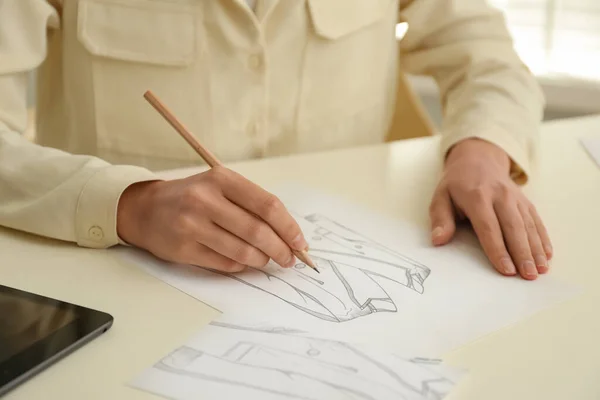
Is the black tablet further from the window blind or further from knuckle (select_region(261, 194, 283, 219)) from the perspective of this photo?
the window blind

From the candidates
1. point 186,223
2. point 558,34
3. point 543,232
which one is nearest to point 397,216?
point 543,232

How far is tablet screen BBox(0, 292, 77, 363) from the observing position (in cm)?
53

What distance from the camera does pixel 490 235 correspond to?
744mm

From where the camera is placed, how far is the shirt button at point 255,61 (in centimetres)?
98

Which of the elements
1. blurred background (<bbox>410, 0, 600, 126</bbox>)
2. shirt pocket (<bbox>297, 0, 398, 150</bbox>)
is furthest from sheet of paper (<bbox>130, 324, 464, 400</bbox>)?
blurred background (<bbox>410, 0, 600, 126</bbox>)

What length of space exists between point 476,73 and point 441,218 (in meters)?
0.38

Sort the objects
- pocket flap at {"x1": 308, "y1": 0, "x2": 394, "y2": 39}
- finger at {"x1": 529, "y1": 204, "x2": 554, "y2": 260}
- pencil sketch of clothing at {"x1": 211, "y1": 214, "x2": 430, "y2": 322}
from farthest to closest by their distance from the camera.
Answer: pocket flap at {"x1": 308, "y1": 0, "x2": 394, "y2": 39}
finger at {"x1": 529, "y1": 204, "x2": 554, "y2": 260}
pencil sketch of clothing at {"x1": 211, "y1": 214, "x2": 430, "y2": 322}

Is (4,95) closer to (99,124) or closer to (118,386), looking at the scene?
(99,124)

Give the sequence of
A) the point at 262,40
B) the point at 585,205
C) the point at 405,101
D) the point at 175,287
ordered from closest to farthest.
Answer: the point at 175,287 → the point at 585,205 → the point at 262,40 → the point at 405,101

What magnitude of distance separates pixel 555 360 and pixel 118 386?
1.07 ft

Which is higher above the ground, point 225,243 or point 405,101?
point 225,243

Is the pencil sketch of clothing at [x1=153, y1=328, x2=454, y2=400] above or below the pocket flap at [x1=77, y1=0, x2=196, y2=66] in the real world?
below

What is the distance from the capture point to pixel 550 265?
72 centimetres

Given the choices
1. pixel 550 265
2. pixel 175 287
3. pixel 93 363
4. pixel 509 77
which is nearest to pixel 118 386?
pixel 93 363
